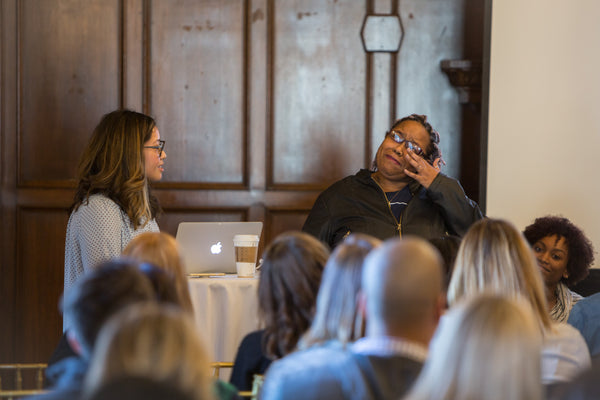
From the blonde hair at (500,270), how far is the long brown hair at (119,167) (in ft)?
4.57

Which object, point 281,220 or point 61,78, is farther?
point 281,220

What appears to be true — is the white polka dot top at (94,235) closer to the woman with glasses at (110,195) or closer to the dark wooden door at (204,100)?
the woman with glasses at (110,195)

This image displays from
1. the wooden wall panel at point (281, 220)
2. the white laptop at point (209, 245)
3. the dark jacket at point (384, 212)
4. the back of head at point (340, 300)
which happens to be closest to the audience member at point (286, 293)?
the back of head at point (340, 300)

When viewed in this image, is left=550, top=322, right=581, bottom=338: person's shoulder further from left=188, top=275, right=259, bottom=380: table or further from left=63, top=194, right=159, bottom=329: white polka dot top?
left=63, top=194, right=159, bottom=329: white polka dot top

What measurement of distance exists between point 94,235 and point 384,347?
172 cm

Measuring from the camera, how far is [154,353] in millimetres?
1158

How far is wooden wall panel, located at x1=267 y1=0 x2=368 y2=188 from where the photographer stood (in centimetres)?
476

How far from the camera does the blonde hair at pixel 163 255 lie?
6.50 feet

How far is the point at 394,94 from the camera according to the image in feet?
15.9

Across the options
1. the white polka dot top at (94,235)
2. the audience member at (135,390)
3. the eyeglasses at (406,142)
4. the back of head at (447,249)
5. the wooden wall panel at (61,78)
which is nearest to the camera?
the audience member at (135,390)

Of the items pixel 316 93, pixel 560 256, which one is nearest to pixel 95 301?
pixel 560 256

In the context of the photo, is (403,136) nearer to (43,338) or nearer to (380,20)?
(380,20)

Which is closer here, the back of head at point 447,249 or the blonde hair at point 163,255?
the blonde hair at point 163,255

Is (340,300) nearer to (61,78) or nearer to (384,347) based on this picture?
(384,347)
